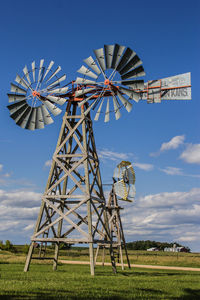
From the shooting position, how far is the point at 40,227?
18312 mm

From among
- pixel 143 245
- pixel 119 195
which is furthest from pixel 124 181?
pixel 143 245

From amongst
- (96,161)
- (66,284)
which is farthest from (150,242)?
(66,284)

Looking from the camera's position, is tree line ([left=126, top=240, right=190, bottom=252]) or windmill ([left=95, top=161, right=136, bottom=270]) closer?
windmill ([left=95, top=161, right=136, bottom=270])

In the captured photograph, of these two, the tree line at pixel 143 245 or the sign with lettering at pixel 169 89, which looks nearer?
the sign with lettering at pixel 169 89

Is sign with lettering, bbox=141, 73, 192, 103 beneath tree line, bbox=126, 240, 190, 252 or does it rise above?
above

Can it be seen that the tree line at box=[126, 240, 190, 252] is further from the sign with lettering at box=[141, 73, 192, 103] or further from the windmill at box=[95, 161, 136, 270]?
the sign with lettering at box=[141, 73, 192, 103]

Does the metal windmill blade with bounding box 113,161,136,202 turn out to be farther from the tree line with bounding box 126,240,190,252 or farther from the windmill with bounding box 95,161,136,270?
the tree line with bounding box 126,240,190,252

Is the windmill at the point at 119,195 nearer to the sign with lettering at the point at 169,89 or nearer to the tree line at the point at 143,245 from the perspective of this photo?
the sign with lettering at the point at 169,89

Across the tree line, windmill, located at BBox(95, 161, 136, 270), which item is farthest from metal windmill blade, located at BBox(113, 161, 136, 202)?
the tree line

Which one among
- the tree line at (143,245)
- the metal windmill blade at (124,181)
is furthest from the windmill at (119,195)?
the tree line at (143,245)

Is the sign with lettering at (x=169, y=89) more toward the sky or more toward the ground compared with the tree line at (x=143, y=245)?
more toward the sky

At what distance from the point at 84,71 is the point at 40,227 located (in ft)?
29.3

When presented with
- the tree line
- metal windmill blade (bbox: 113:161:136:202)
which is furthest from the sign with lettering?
the tree line

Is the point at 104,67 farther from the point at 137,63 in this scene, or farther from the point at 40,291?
the point at 40,291
